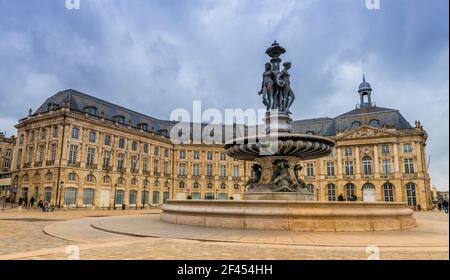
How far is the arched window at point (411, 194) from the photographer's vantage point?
53.4 meters

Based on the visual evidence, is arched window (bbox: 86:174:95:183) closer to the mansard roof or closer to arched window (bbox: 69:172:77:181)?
arched window (bbox: 69:172:77:181)

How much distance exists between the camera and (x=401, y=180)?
5481 centimetres

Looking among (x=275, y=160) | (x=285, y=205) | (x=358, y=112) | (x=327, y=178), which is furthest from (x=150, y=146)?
(x=285, y=205)

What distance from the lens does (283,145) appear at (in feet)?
42.7

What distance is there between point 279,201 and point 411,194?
53605 millimetres

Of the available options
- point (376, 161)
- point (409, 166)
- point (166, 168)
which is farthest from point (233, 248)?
point (409, 166)

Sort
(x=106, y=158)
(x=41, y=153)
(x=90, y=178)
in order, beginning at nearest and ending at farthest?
1. (x=41, y=153)
2. (x=90, y=178)
3. (x=106, y=158)

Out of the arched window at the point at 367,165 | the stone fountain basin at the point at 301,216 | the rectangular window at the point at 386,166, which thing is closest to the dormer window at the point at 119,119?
the stone fountain basin at the point at 301,216

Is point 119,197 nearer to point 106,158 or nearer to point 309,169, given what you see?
point 106,158

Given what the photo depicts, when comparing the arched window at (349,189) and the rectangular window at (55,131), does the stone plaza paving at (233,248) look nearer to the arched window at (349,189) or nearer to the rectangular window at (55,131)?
the rectangular window at (55,131)

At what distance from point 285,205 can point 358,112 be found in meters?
59.1

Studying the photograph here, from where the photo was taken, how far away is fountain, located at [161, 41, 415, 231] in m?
9.95

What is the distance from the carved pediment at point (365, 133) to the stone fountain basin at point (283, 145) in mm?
49057

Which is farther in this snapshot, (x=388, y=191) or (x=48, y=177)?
(x=388, y=191)
